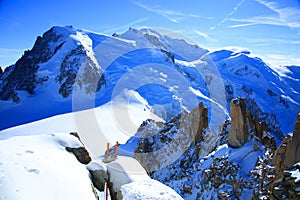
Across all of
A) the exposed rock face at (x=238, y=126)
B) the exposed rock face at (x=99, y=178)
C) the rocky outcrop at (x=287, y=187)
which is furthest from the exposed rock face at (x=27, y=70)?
the rocky outcrop at (x=287, y=187)

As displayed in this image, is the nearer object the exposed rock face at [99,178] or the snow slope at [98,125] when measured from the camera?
the exposed rock face at [99,178]

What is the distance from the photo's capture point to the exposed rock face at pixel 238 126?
783 inches

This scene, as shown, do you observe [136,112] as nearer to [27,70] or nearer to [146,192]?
[27,70]

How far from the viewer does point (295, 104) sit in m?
183

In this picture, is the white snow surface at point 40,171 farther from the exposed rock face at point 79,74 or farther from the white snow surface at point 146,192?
the exposed rock face at point 79,74

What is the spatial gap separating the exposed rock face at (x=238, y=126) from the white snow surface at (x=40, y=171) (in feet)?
44.1

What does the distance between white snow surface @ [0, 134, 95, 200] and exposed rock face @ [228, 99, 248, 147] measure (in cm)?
1344

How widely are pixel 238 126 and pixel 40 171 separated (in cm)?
1576

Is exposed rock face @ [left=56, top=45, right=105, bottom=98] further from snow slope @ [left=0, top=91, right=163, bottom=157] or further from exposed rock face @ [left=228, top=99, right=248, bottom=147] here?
exposed rock face @ [left=228, top=99, right=248, bottom=147]

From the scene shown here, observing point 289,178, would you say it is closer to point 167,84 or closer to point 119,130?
point 119,130

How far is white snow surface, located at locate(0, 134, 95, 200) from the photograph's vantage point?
291 inches

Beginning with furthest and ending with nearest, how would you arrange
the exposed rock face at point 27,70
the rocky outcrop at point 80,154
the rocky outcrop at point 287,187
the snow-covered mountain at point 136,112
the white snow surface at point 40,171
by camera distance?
the exposed rock face at point 27,70 → the snow-covered mountain at point 136,112 → the rocky outcrop at point 80,154 → the rocky outcrop at point 287,187 → the white snow surface at point 40,171

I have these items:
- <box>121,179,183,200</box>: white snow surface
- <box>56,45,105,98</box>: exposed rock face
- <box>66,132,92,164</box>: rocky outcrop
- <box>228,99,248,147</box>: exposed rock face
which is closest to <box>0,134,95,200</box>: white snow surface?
<box>66,132,92,164</box>: rocky outcrop

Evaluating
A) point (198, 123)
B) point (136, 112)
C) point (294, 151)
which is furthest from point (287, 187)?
point (136, 112)
